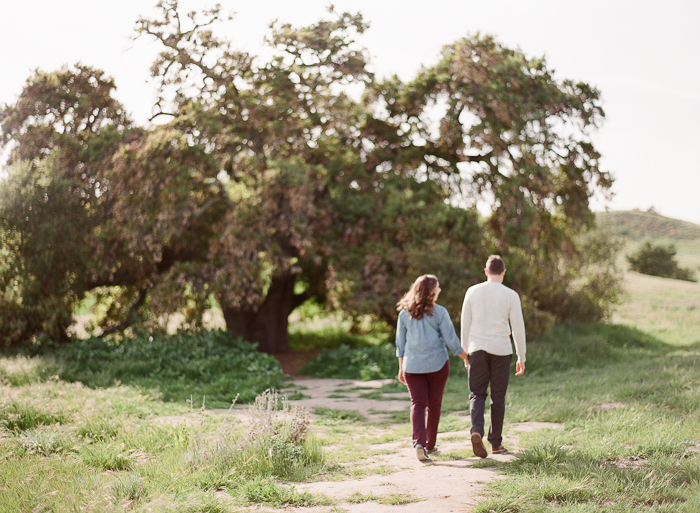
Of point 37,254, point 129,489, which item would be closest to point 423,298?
point 129,489

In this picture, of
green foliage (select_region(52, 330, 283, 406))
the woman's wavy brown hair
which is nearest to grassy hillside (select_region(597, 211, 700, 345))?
green foliage (select_region(52, 330, 283, 406))

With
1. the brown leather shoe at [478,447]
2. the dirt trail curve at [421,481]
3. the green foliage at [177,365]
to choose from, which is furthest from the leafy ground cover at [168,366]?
the brown leather shoe at [478,447]

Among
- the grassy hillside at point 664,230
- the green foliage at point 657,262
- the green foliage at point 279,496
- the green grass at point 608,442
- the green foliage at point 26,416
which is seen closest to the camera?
the green grass at point 608,442

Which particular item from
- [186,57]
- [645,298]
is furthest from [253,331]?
[645,298]

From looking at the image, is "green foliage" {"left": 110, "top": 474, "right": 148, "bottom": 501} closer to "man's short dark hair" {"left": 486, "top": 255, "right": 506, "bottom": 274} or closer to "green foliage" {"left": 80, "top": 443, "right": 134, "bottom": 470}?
"green foliage" {"left": 80, "top": 443, "right": 134, "bottom": 470}

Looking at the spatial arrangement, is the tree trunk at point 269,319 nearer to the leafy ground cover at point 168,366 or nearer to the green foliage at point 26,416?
the leafy ground cover at point 168,366

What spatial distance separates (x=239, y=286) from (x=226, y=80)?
531cm

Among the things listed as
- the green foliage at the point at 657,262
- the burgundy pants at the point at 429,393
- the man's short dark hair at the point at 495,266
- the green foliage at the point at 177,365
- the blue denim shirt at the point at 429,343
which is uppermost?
the green foliage at the point at 657,262

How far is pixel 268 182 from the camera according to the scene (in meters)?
14.5

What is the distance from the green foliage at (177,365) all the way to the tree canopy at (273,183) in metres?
0.97

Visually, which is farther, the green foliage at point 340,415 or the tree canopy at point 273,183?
the tree canopy at point 273,183

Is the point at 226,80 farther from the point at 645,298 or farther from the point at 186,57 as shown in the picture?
the point at 645,298

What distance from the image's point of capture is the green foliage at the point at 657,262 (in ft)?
166

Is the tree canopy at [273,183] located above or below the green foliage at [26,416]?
above
